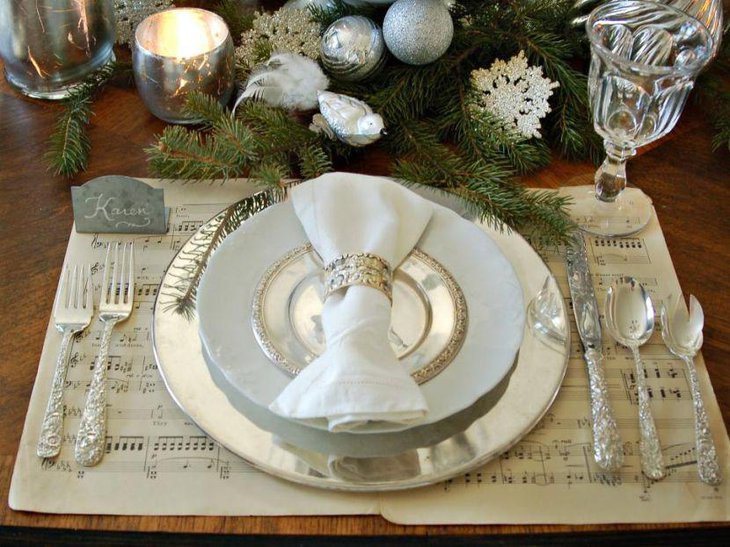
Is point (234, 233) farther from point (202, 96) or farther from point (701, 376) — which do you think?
point (701, 376)

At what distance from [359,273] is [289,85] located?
29 centimetres

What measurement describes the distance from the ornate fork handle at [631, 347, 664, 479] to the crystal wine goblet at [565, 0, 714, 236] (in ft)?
0.63

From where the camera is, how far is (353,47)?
2.61 feet

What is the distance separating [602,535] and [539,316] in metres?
0.17

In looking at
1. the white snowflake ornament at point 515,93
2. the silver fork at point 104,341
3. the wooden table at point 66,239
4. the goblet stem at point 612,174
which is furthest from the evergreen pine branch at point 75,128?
the goblet stem at point 612,174

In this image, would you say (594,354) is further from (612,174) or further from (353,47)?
(353,47)

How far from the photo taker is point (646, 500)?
54 cm

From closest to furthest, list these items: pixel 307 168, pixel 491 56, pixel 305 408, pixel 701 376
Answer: pixel 305 408 < pixel 701 376 < pixel 307 168 < pixel 491 56

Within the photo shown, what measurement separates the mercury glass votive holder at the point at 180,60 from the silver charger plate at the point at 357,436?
28cm

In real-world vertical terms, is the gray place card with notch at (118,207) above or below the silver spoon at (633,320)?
above

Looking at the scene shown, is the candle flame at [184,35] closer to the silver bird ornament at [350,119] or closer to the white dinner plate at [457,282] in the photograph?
the silver bird ornament at [350,119]

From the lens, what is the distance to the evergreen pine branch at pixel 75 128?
0.76 meters

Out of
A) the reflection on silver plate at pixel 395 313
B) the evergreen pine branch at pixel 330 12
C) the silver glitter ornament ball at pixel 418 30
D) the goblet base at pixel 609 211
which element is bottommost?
the goblet base at pixel 609 211

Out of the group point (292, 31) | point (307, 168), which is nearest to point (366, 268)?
point (307, 168)
